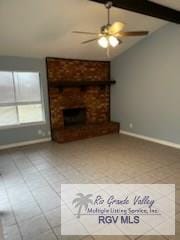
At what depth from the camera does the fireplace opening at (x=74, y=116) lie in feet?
18.8

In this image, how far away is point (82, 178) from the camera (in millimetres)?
3129

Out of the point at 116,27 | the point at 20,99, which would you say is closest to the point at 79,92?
the point at 20,99

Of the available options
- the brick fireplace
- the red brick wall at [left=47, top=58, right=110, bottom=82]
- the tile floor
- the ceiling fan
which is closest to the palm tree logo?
the tile floor

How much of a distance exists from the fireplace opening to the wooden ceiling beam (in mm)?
3294

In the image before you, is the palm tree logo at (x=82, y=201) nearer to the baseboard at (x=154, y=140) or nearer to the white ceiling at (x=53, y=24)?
the baseboard at (x=154, y=140)

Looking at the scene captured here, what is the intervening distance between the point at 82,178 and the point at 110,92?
385 cm

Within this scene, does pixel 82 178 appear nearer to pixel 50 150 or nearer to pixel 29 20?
pixel 50 150

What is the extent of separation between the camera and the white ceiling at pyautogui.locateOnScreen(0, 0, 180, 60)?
10.2 ft

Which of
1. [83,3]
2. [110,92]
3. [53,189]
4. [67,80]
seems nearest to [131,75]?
[110,92]

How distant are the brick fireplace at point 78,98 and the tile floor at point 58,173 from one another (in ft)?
1.38

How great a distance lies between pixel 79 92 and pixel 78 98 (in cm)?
19

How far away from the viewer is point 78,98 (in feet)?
19.1

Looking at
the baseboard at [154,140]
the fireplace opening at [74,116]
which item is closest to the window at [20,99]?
the fireplace opening at [74,116]

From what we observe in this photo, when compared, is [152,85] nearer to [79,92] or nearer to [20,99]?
[79,92]
